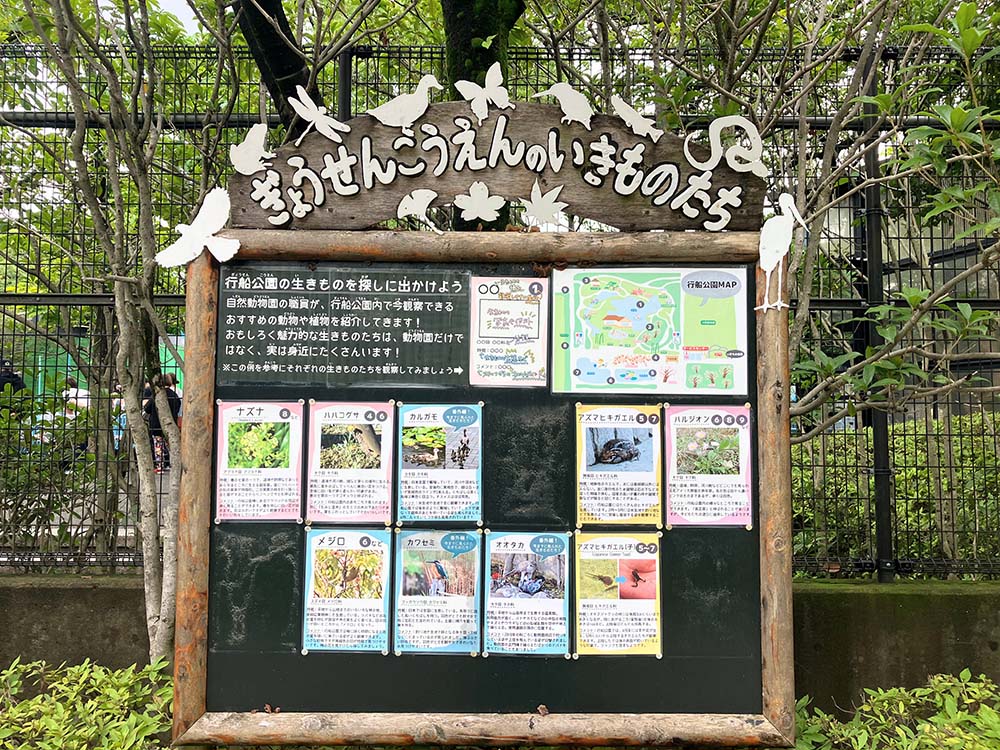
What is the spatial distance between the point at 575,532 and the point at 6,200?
4.54 meters

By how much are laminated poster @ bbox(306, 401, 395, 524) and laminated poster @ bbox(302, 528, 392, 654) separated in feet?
0.24

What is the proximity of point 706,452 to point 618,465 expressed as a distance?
0.35 m

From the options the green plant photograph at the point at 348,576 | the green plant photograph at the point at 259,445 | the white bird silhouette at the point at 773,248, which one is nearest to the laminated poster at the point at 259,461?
the green plant photograph at the point at 259,445

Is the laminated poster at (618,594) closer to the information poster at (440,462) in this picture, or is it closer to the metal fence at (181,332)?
the information poster at (440,462)

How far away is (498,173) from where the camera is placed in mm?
3150

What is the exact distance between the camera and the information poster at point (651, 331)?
3.10m

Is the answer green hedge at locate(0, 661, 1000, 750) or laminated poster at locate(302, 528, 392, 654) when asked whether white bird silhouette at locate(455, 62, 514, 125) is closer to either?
laminated poster at locate(302, 528, 392, 654)

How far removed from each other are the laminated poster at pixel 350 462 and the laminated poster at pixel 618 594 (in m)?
0.80

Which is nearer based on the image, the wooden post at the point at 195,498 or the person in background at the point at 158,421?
the wooden post at the point at 195,498

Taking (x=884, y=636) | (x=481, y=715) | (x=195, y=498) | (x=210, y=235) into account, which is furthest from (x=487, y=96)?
(x=884, y=636)

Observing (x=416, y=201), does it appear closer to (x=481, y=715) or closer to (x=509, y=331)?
(x=509, y=331)

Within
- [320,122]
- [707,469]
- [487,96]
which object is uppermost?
[487,96]

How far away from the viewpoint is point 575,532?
3057mm

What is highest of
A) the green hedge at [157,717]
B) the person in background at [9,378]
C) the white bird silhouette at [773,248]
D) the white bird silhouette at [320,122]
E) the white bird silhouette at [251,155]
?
the white bird silhouette at [320,122]
